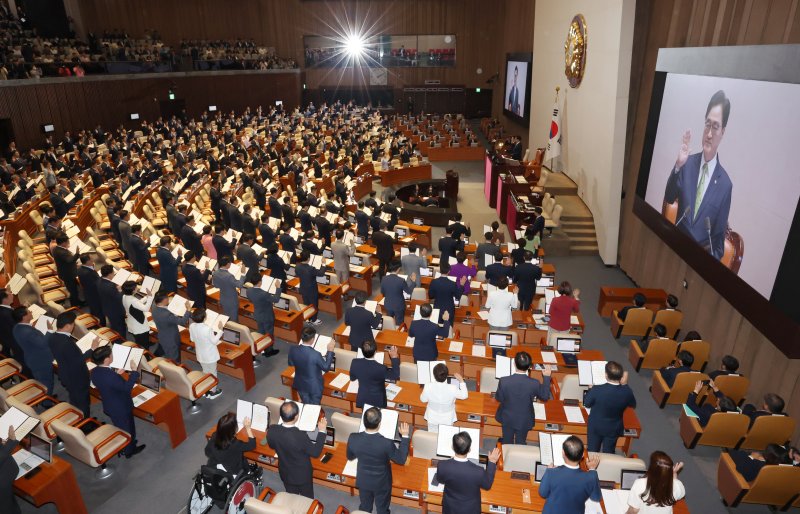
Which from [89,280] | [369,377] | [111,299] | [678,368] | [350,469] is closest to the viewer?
[350,469]

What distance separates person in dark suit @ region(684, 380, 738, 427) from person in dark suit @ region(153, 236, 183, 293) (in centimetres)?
956

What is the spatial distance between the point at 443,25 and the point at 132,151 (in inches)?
972

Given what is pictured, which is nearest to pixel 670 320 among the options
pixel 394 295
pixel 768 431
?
pixel 768 431

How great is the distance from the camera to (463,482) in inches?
187

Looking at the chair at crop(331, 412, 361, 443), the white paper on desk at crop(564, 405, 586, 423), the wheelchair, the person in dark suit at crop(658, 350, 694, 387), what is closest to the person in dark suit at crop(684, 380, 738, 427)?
the person in dark suit at crop(658, 350, 694, 387)

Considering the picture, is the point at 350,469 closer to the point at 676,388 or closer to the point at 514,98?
the point at 676,388

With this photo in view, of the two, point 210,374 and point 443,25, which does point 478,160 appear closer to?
point 443,25

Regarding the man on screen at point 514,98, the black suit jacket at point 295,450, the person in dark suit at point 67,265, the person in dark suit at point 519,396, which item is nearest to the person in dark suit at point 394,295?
the person in dark suit at point 519,396

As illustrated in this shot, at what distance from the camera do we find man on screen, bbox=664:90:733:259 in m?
8.29

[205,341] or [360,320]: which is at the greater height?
[360,320]

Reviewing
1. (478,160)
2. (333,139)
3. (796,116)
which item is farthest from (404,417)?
(478,160)

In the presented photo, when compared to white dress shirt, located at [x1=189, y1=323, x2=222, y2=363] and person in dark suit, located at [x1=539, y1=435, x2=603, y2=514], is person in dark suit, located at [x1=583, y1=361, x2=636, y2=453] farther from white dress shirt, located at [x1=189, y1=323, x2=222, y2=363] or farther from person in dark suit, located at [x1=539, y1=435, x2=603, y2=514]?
white dress shirt, located at [x1=189, y1=323, x2=222, y2=363]

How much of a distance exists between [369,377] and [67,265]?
24.3ft

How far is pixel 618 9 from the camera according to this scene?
494 inches
